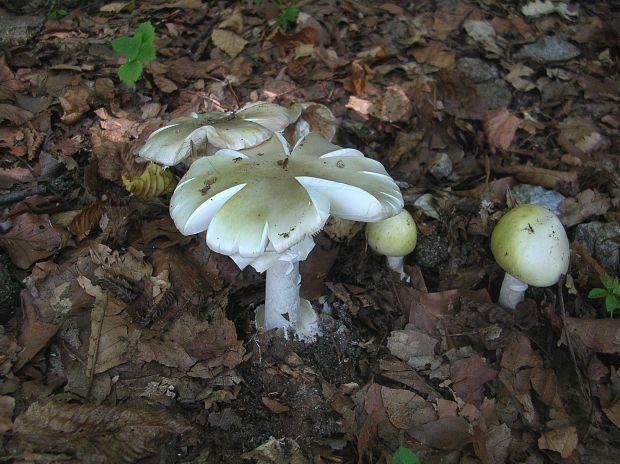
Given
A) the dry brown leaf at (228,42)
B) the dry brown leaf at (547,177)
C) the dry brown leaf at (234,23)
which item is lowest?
the dry brown leaf at (547,177)

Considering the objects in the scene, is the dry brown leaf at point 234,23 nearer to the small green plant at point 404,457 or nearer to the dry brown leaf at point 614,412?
the small green plant at point 404,457

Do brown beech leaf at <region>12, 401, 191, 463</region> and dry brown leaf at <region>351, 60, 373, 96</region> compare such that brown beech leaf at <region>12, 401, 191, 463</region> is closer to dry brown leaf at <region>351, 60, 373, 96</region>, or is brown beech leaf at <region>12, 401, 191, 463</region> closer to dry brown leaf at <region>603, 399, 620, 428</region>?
dry brown leaf at <region>603, 399, 620, 428</region>

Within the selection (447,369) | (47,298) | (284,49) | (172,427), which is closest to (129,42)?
(284,49)

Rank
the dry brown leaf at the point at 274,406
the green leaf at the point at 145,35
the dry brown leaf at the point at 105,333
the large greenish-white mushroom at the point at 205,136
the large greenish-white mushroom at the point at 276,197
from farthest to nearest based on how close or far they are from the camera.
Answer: the green leaf at the point at 145,35 → the dry brown leaf at the point at 274,406 → the dry brown leaf at the point at 105,333 → the large greenish-white mushroom at the point at 205,136 → the large greenish-white mushroom at the point at 276,197

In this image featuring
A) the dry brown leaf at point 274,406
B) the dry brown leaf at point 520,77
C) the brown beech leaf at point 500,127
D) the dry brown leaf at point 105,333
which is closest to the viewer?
the dry brown leaf at point 105,333

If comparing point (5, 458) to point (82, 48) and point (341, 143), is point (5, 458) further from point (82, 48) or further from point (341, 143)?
point (82, 48)

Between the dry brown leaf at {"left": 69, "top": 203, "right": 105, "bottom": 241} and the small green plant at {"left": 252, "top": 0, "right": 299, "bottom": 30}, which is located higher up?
the small green plant at {"left": 252, "top": 0, "right": 299, "bottom": 30}

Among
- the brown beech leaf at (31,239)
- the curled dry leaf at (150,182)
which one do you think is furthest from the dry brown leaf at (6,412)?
the curled dry leaf at (150,182)

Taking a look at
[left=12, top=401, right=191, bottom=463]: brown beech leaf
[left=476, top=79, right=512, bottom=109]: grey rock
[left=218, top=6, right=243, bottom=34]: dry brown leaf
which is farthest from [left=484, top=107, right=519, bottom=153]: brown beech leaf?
[left=12, top=401, right=191, bottom=463]: brown beech leaf
